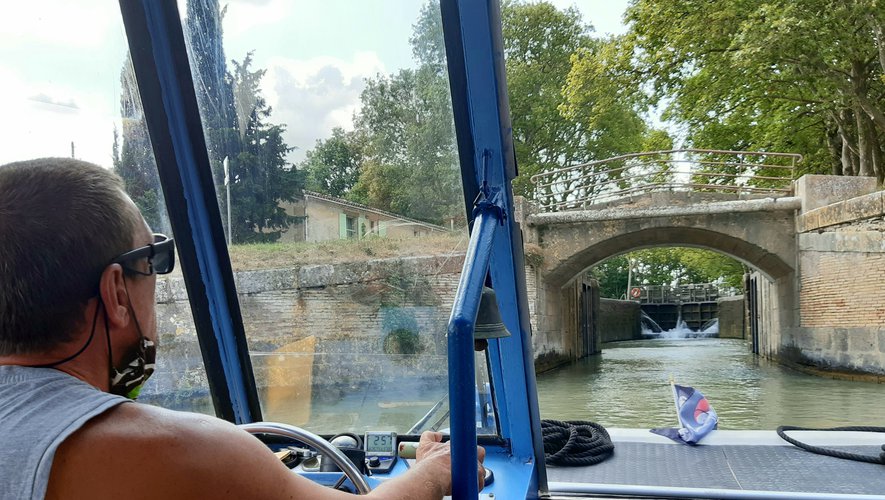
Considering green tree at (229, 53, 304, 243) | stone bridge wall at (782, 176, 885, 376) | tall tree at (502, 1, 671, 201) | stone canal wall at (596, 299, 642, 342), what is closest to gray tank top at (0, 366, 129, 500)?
green tree at (229, 53, 304, 243)

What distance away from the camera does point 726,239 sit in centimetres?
1533

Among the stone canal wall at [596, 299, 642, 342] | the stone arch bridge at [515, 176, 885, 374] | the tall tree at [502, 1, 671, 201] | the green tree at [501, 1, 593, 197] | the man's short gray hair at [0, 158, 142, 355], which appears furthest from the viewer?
the stone canal wall at [596, 299, 642, 342]

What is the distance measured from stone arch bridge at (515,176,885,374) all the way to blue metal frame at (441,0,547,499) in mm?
12013

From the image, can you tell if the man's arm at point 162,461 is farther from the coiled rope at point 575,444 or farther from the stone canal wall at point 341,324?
the coiled rope at point 575,444

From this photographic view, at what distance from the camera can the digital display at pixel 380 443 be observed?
194 centimetres

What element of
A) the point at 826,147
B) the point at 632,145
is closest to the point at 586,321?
the point at 632,145

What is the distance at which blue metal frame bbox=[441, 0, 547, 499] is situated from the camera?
1.48m

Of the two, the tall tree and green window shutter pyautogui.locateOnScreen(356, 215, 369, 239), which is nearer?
green window shutter pyautogui.locateOnScreen(356, 215, 369, 239)

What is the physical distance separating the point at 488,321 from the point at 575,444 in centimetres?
133

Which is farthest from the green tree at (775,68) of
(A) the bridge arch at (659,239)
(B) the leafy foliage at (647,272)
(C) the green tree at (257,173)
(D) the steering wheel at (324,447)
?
(B) the leafy foliage at (647,272)

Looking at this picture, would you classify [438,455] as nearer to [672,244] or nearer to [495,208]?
[495,208]

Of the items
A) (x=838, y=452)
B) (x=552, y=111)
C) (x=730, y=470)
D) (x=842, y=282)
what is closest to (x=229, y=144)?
(x=730, y=470)

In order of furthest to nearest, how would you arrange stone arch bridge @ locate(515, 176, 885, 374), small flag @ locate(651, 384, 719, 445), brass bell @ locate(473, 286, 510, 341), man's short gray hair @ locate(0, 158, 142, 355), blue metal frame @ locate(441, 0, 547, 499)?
stone arch bridge @ locate(515, 176, 885, 374)
small flag @ locate(651, 384, 719, 445)
blue metal frame @ locate(441, 0, 547, 499)
brass bell @ locate(473, 286, 510, 341)
man's short gray hair @ locate(0, 158, 142, 355)

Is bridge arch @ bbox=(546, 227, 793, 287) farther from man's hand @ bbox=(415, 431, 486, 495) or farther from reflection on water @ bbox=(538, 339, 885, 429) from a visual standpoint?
man's hand @ bbox=(415, 431, 486, 495)
